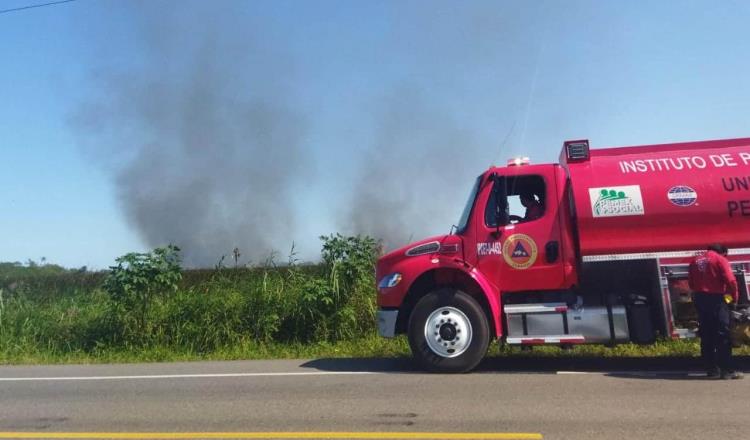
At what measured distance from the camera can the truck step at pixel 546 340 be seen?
7.87 m

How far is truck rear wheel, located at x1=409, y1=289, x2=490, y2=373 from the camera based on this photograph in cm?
798

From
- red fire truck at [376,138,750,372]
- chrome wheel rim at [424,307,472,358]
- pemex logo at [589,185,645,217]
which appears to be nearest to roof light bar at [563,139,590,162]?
red fire truck at [376,138,750,372]

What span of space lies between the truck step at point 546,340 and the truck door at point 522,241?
62cm

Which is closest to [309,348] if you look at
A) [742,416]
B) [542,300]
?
[542,300]

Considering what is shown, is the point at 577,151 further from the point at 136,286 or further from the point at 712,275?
the point at 136,286

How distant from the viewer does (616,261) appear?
26.5 feet

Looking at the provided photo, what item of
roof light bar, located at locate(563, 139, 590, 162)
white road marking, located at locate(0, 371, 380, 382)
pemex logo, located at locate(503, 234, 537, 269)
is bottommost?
Answer: white road marking, located at locate(0, 371, 380, 382)

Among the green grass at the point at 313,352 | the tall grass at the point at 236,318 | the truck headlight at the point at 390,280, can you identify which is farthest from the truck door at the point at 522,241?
the tall grass at the point at 236,318

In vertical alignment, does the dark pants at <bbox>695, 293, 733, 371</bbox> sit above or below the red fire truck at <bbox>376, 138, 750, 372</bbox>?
below

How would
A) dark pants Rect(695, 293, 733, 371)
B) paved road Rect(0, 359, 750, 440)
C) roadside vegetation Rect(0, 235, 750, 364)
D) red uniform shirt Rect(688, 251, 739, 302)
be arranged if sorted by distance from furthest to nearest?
1. roadside vegetation Rect(0, 235, 750, 364)
2. dark pants Rect(695, 293, 733, 371)
3. red uniform shirt Rect(688, 251, 739, 302)
4. paved road Rect(0, 359, 750, 440)

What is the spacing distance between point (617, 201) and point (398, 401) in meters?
3.64

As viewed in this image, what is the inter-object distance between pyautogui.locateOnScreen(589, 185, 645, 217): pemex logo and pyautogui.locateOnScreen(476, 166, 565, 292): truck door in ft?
1.59

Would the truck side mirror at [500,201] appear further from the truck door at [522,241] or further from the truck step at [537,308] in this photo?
the truck step at [537,308]

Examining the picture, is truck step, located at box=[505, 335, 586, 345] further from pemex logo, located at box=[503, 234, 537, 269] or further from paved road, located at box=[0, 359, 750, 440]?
pemex logo, located at box=[503, 234, 537, 269]
